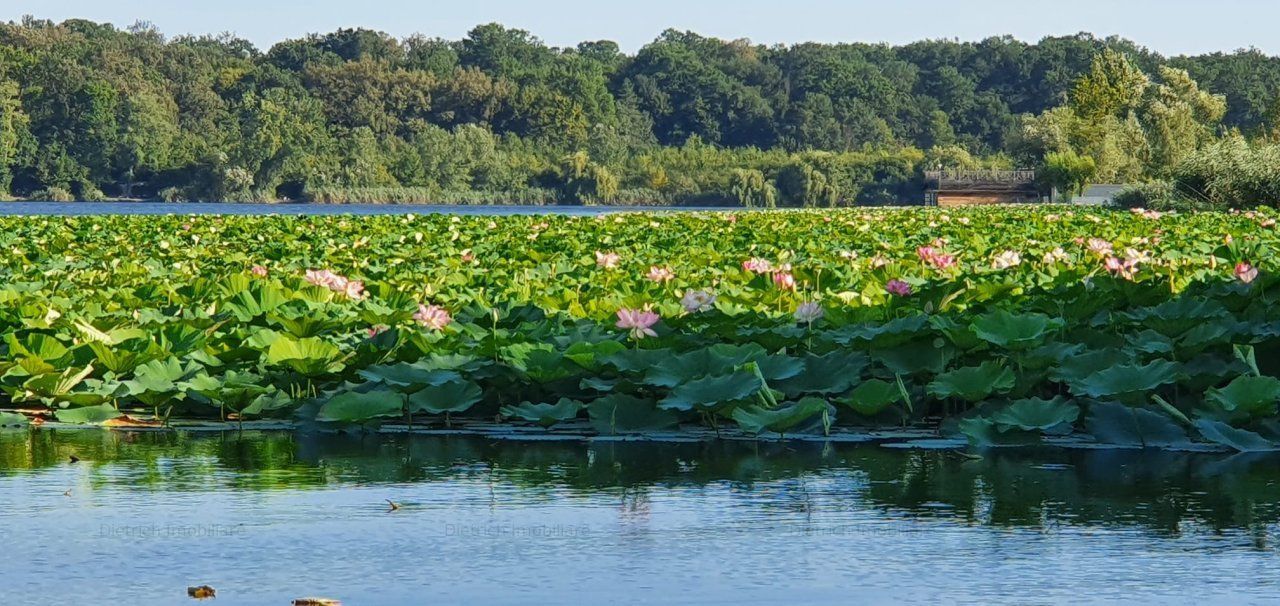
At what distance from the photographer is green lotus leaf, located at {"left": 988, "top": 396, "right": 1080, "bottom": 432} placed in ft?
16.1

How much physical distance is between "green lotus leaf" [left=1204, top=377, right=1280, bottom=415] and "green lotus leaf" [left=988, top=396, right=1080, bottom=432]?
0.41 meters

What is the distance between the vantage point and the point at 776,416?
5.06m

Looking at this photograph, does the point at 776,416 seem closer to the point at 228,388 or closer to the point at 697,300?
the point at 697,300

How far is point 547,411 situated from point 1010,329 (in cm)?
146

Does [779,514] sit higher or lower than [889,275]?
lower

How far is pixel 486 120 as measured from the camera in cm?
12644

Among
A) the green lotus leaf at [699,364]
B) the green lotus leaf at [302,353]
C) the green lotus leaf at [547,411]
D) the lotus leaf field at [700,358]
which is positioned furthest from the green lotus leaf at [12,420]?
the green lotus leaf at [699,364]

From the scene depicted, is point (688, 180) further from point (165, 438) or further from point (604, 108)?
point (165, 438)

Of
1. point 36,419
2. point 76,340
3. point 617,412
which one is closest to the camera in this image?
point 617,412

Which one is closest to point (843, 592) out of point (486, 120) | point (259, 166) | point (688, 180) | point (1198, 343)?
point (1198, 343)

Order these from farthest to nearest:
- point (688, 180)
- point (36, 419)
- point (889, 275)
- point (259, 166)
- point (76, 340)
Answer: point (688, 180)
point (259, 166)
point (889, 275)
point (76, 340)
point (36, 419)

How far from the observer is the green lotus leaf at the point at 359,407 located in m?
5.33

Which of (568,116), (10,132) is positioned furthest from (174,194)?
(568,116)

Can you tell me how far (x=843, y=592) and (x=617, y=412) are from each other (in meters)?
2.18
